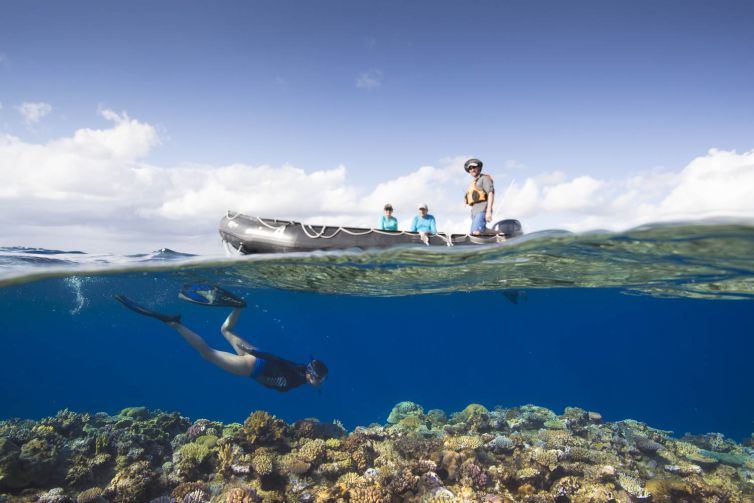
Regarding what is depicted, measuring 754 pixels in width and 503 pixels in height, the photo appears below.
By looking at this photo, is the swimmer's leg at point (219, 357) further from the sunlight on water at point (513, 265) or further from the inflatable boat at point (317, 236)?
the inflatable boat at point (317, 236)

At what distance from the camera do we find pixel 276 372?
→ 12914mm

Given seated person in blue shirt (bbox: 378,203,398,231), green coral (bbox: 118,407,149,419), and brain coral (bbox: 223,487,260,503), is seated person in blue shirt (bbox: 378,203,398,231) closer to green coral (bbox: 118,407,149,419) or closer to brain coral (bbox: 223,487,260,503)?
brain coral (bbox: 223,487,260,503)

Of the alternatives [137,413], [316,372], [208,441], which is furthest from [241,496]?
[137,413]

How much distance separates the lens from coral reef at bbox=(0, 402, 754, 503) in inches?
318

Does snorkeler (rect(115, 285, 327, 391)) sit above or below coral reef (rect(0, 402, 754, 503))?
above

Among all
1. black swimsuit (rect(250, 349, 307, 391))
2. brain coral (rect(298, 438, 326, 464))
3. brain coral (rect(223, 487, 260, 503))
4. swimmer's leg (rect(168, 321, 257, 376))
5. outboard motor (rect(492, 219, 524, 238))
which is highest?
outboard motor (rect(492, 219, 524, 238))

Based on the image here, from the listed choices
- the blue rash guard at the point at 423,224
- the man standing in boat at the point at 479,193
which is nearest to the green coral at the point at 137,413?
the blue rash guard at the point at 423,224

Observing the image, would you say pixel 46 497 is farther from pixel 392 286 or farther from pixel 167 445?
pixel 392 286

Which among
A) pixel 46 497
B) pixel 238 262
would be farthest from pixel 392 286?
pixel 46 497

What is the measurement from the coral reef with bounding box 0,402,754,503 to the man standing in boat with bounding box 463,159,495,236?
258 inches

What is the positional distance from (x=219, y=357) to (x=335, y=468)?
595 cm

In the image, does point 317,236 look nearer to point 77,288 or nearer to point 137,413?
point 137,413

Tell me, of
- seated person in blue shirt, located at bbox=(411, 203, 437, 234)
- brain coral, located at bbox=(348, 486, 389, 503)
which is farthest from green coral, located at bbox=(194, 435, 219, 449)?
seated person in blue shirt, located at bbox=(411, 203, 437, 234)

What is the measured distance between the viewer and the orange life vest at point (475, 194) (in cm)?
1001
